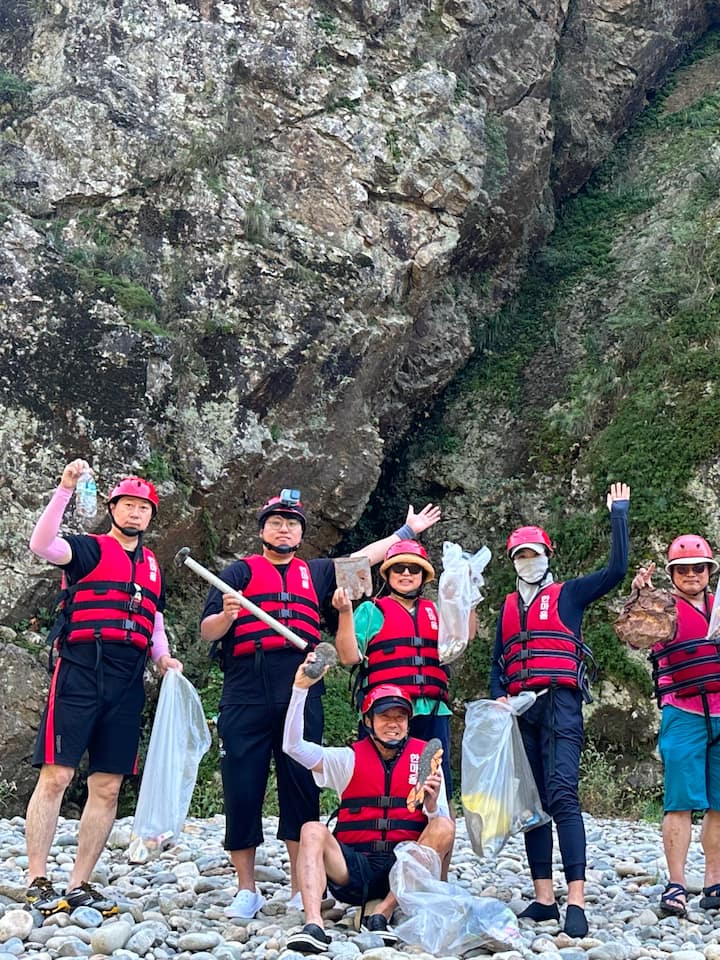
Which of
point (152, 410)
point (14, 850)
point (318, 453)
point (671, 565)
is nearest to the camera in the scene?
point (671, 565)

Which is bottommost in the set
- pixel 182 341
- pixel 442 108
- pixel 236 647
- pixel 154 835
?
pixel 154 835

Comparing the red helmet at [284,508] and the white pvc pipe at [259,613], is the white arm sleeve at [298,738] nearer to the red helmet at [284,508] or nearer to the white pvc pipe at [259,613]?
the white pvc pipe at [259,613]

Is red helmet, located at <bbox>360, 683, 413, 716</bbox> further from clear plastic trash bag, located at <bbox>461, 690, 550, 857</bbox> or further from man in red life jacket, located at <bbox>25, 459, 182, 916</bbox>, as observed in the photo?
man in red life jacket, located at <bbox>25, 459, 182, 916</bbox>

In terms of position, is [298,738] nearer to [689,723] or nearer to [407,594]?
[407,594]

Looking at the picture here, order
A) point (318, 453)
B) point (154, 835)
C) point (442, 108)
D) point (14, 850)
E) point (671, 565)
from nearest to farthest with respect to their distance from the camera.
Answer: point (154, 835), point (671, 565), point (14, 850), point (318, 453), point (442, 108)

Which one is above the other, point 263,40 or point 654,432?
point 263,40

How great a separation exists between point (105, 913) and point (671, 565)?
3.65 meters

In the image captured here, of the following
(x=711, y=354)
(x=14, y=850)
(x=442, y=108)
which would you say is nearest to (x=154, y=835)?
(x=14, y=850)

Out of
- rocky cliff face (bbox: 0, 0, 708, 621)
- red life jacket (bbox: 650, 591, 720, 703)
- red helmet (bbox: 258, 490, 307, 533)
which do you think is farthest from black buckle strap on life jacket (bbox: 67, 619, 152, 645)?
rocky cliff face (bbox: 0, 0, 708, 621)

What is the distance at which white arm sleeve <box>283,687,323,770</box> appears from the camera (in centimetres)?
472

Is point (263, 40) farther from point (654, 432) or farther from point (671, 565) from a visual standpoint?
point (671, 565)

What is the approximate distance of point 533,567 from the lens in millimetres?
5590

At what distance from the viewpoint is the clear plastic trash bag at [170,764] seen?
202 inches

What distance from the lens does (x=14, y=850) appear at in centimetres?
646
